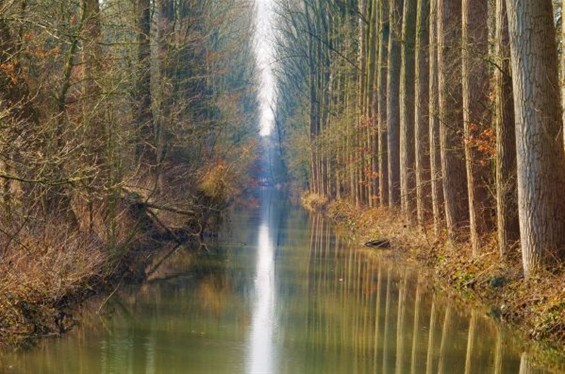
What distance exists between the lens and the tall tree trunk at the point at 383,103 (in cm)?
2903

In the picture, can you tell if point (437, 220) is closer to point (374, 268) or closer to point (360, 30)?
point (374, 268)

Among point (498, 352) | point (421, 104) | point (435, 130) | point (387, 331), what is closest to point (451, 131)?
point (435, 130)

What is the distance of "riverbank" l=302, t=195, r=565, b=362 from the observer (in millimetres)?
11594

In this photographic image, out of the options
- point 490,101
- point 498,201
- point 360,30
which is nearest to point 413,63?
point 490,101

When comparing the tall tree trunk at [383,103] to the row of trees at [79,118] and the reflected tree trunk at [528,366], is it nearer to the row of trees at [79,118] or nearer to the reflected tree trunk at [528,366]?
the row of trees at [79,118]

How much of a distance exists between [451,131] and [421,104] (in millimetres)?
3034

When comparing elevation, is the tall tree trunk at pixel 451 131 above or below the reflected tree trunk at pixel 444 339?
above

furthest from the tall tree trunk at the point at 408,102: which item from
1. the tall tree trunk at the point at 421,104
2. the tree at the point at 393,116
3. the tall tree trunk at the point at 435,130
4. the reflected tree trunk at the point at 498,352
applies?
the reflected tree trunk at the point at 498,352

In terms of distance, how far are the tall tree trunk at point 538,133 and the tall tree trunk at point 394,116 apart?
522 inches

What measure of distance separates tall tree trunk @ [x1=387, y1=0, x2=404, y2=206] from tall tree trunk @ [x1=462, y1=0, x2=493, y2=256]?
9.51m

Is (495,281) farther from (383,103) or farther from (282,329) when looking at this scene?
(383,103)

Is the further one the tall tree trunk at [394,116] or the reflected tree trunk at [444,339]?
the tall tree trunk at [394,116]

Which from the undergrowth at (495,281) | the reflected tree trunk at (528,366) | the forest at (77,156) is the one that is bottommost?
the reflected tree trunk at (528,366)

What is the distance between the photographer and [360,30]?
3622 cm
